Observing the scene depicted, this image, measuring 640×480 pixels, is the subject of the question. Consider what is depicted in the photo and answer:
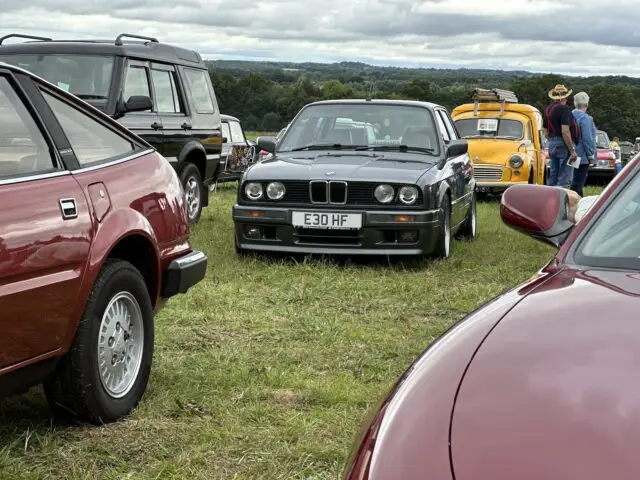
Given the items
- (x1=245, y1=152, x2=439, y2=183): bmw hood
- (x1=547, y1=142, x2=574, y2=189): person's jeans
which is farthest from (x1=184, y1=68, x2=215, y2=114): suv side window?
(x1=547, y1=142, x2=574, y2=189): person's jeans

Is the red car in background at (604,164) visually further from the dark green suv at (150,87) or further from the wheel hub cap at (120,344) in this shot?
the wheel hub cap at (120,344)

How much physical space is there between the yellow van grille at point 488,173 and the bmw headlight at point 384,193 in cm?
824

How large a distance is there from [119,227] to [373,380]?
157 cm

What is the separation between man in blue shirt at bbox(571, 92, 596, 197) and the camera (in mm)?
11641

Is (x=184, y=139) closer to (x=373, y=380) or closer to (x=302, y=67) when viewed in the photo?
(x=373, y=380)

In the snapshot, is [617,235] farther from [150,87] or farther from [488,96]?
[488,96]

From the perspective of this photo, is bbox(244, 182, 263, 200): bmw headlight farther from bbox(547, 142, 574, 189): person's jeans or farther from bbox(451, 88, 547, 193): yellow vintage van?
bbox(451, 88, 547, 193): yellow vintage van

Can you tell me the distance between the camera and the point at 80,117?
3.65 m

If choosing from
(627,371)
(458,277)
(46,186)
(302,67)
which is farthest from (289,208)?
(302,67)

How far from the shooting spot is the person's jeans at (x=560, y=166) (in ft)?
38.1

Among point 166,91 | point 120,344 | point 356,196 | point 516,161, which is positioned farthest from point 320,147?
point 516,161

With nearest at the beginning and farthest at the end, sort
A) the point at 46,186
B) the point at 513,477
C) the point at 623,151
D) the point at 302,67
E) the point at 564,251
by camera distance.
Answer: the point at 513,477, the point at 564,251, the point at 46,186, the point at 623,151, the point at 302,67

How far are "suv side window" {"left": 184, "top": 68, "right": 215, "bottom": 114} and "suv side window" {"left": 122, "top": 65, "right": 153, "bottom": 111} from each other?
42.9 inches

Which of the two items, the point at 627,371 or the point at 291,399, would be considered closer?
the point at 627,371
